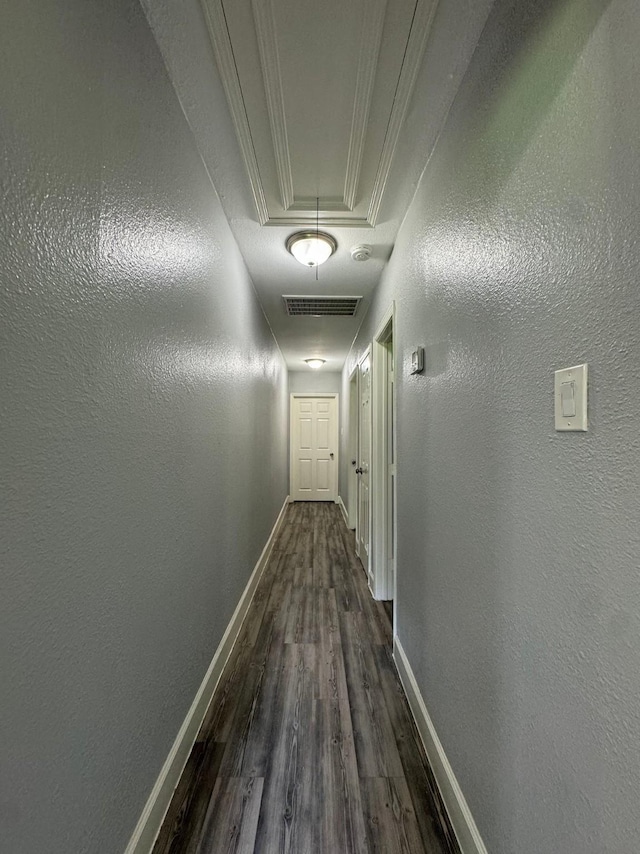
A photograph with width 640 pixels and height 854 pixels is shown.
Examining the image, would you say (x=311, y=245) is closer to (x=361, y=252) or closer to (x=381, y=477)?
(x=361, y=252)

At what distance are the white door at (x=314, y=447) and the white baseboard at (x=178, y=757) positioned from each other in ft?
13.5

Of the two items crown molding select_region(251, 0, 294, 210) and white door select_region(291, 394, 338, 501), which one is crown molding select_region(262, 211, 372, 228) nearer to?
crown molding select_region(251, 0, 294, 210)

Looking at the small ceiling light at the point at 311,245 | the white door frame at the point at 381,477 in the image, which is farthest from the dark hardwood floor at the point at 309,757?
the small ceiling light at the point at 311,245

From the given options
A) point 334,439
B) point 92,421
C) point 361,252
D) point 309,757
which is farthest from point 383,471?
point 334,439

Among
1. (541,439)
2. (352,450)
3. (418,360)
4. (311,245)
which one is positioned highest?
(311,245)

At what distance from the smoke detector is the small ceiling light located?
0.16 metres

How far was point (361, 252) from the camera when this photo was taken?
214 cm

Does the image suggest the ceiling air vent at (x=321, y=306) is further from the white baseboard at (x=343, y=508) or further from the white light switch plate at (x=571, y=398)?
the white baseboard at (x=343, y=508)

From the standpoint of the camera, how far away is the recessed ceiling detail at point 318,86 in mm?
982

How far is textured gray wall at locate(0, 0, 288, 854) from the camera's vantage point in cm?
60

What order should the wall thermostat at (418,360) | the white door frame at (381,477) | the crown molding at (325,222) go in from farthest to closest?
the white door frame at (381,477), the crown molding at (325,222), the wall thermostat at (418,360)

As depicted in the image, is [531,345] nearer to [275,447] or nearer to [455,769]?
[455,769]

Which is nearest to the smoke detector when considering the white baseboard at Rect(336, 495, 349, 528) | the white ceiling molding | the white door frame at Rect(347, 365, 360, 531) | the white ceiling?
the white ceiling

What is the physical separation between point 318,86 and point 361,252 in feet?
3.27
